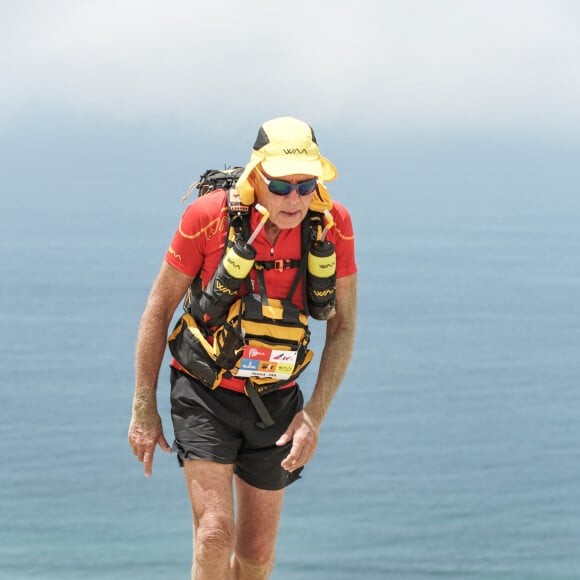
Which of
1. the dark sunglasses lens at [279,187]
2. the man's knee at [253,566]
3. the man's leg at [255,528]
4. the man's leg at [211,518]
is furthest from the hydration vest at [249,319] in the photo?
the man's knee at [253,566]

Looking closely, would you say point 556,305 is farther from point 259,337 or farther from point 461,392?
point 259,337

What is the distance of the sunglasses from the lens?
15.6ft

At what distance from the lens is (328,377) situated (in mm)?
5250

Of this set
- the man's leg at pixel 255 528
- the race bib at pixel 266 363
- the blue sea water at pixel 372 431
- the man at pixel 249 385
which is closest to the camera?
the man at pixel 249 385

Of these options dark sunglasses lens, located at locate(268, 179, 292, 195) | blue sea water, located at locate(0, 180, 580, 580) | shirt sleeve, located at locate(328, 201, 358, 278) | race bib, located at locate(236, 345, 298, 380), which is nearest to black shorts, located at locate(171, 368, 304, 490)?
race bib, located at locate(236, 345, 298, 380)

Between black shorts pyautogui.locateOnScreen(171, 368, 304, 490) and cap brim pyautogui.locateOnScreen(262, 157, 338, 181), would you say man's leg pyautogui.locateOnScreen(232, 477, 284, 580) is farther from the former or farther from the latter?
cap brim pyautogui.locateOnScreen(262, 157, 338, 181)

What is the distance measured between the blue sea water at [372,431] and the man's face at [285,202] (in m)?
7.08

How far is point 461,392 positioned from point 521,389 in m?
1.10

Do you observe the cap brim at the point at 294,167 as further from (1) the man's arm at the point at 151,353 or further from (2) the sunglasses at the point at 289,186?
(1) the man's arm at the point at 151,353

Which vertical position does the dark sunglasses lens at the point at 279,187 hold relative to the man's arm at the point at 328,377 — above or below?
above

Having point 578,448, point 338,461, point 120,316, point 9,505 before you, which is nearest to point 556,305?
point 120,316

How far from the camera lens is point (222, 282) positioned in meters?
4.83

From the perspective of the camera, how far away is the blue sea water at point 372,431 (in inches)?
500

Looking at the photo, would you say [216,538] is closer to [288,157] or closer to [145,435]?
[145,435]
